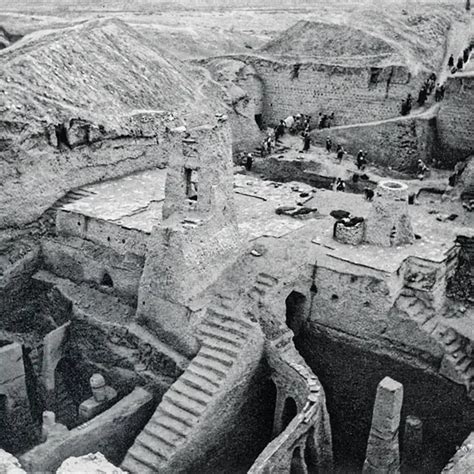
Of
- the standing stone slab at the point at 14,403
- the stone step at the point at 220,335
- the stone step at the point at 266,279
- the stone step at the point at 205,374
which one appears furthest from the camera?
the standing stone slab at the point at 14,403

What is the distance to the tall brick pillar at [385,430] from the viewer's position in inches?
558

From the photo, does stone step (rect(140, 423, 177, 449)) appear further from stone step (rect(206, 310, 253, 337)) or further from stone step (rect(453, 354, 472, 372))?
stone step (rect(453, 354, 472, 372))

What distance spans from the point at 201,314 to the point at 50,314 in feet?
17.8

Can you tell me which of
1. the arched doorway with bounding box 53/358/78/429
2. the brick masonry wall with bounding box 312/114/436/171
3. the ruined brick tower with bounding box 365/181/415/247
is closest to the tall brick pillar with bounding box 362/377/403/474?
the ruined brick tower with bounding box 365/181/415/247

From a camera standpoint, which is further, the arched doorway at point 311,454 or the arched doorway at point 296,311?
the arched doorway at point 296,311

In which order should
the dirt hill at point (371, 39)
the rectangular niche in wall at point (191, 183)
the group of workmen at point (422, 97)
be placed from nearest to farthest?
1. the rectangular niche in wall at point (191, 183)
2. the group of workmen at point (422, 97)
3. the dirt hill at point (371, 39)

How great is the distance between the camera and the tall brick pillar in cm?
1416

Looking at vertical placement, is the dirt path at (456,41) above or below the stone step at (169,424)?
above

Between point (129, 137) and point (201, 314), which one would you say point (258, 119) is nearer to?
point (129, 137)

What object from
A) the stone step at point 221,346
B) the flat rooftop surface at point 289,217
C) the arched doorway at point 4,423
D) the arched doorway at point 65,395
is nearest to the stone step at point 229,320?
the stone step at point 221,346

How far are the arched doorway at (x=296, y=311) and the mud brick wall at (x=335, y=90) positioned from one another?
13814mm

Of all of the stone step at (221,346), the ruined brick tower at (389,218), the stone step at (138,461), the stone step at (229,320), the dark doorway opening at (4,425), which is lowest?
the dark doorway opening at (4,425)

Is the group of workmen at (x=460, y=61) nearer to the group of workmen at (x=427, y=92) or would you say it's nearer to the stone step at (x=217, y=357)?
the group of workmen at (x=427, y=92)

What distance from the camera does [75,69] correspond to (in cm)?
2242
